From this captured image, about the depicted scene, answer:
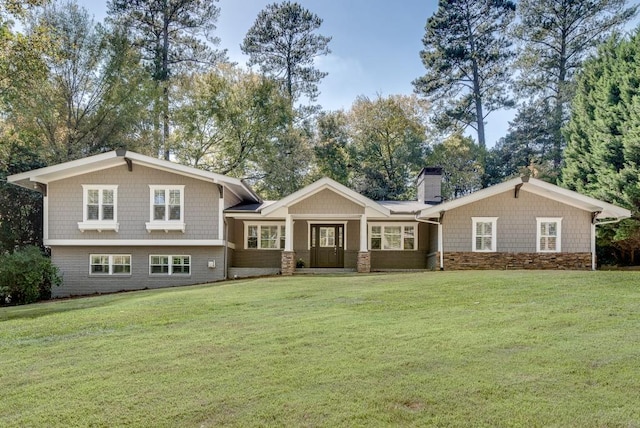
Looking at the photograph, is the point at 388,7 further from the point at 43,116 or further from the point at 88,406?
the point at 88,406

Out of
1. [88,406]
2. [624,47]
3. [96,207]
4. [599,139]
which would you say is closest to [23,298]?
[96,207]

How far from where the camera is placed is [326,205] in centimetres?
1738

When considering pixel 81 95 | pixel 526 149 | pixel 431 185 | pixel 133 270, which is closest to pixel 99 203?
pixel 133 270

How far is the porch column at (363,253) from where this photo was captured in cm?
1709

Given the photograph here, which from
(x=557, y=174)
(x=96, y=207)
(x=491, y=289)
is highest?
(x=557, y=174)

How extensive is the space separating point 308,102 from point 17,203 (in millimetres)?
18515

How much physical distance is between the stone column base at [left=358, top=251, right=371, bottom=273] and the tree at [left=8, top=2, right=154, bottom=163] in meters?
14.4

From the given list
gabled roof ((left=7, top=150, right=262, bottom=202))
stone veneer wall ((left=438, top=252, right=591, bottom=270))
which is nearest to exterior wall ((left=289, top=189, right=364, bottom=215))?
gabled roof ((left=7, top=150, right=262, bottom=202))

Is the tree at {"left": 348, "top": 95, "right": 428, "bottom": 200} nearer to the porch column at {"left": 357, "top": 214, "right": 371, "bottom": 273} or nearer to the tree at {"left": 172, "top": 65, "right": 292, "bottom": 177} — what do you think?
the tree at {"left": 172, "top": 65, "right": 292, "bottom": 177}

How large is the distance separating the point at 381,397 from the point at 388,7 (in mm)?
22854

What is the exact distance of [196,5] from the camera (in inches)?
1188

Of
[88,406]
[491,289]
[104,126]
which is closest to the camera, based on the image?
[88,406]

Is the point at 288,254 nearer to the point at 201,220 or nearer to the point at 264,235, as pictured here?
the point at 264,235

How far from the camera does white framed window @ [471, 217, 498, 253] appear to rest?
1689 cm
